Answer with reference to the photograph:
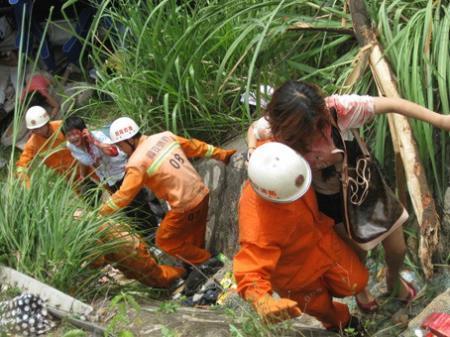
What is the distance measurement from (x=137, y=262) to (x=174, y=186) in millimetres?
654

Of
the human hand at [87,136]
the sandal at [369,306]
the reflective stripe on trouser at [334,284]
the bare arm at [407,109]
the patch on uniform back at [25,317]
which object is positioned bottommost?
the human hand at [87,136]

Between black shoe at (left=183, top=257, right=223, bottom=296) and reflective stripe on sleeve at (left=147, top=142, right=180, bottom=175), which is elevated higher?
reflective stripe on sleeve at (left=147, top=142, right=180, bottom=175)

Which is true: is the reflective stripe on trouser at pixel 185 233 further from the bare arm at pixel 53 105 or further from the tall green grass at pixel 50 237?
the bare arm at pixel 53 105

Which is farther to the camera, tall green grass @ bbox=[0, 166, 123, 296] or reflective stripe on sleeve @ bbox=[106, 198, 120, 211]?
reflective stripe on sleeve @ bbox=[106, 198, 120, 211]

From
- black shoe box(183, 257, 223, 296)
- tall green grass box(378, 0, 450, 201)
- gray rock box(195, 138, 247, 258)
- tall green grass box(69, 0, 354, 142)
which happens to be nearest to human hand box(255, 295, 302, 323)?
tall green grass box(378, 0, 450, 201)

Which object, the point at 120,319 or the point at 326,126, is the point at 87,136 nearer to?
the point at 120,319

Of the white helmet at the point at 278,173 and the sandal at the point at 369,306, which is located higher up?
the white helmet at the point at 278,173

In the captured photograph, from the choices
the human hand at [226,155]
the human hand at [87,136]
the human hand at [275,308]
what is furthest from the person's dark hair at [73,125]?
the human hand at [275,308]

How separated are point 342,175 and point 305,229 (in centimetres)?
27

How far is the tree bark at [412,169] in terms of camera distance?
3.38 metres

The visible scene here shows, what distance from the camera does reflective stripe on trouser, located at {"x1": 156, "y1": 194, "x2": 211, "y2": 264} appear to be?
5211 mm

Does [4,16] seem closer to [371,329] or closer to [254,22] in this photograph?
[254,22]

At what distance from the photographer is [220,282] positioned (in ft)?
16.0

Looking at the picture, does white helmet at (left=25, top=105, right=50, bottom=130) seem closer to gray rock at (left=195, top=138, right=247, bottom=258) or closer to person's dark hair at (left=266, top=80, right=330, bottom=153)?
gray rock at (left=195, top=138, right=247, bottom=258)
